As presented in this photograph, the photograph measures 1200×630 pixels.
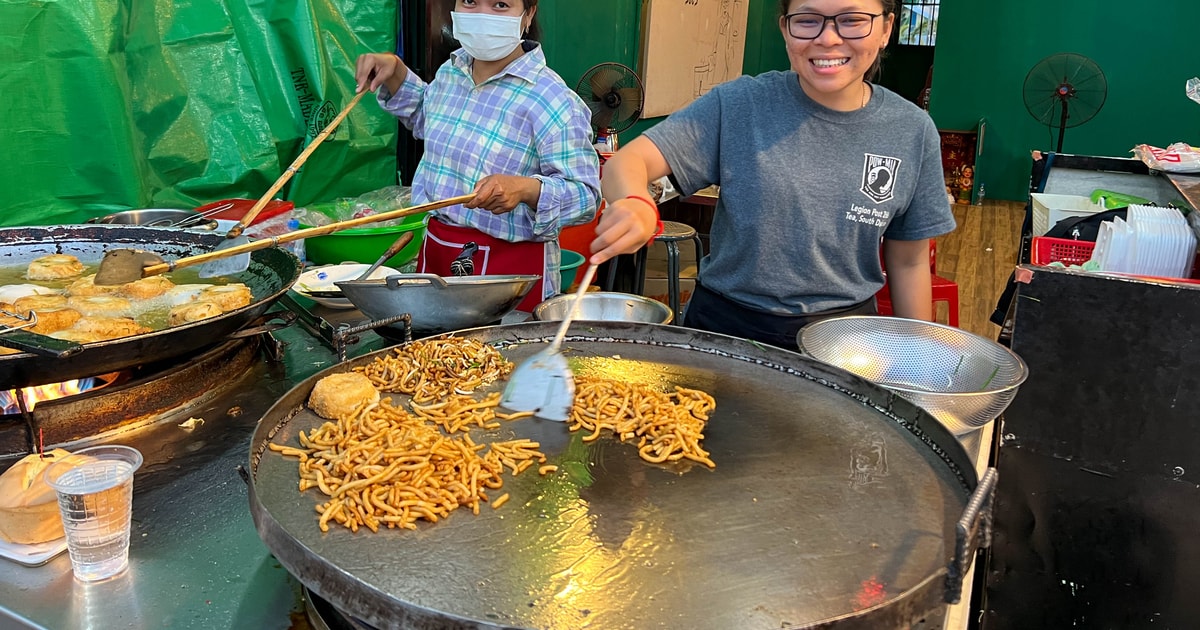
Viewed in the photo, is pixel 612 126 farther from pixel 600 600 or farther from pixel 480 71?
pixel 600 600

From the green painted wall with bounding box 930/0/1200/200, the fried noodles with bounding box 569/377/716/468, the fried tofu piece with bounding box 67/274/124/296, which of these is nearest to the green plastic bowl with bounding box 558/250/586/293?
the fried tofu piece with bounding box 67/274/124/296

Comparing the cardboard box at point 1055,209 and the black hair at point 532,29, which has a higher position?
the black hair at point 532,29

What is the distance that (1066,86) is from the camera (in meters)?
10.8

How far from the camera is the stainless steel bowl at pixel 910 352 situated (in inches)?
77.5

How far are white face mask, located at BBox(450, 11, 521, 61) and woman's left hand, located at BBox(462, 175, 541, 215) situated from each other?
0.59m

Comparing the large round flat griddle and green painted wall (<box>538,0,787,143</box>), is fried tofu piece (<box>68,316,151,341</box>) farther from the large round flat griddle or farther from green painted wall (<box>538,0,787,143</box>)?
green painted wall (<box>538,0,787,143</box>)

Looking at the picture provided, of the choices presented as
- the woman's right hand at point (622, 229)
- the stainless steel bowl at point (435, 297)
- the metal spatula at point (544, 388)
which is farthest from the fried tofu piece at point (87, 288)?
the woman's right hand at point (622, 229)

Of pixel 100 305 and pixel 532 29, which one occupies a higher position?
pixel 532 29

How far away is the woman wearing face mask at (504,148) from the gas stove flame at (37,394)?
148 centimetres

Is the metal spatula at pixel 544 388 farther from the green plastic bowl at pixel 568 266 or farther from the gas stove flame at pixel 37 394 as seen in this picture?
the green plastic bowl at pixel 568 266

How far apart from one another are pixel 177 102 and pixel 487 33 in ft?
5.26

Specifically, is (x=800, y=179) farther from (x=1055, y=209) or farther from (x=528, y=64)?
(x=1055, y=209)

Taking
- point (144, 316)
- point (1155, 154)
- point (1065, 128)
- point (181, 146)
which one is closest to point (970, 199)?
point (1065, 128)

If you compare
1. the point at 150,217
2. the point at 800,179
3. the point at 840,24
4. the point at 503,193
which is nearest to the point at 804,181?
the point at 800,179
